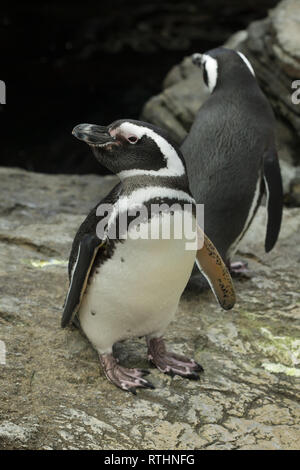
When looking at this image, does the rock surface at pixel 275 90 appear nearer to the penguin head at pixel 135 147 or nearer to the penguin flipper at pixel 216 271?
the penguin flipper at pixel 216 271

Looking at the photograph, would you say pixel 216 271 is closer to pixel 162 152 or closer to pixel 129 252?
pixel 129 252

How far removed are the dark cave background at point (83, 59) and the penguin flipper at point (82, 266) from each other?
4.10m

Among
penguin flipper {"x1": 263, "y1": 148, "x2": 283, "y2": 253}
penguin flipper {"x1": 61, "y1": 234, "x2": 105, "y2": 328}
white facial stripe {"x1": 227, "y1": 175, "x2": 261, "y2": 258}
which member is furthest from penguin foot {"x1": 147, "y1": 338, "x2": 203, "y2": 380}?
penguin flipper {"x1": 263, "y1": 148, "x2": 283, "y2": 253}

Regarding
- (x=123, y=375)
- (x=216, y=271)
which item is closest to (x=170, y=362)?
(x=123, y=375)

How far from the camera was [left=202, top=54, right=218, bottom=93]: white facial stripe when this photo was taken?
13.8 ft

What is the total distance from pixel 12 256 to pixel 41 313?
59 centimetres

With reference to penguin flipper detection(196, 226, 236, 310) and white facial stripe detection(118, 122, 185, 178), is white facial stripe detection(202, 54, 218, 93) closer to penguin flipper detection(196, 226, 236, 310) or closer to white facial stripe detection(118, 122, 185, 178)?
penguin flipper detection(196, 226, 236, 310)

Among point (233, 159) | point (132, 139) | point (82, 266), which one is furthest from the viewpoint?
point (233, 159)

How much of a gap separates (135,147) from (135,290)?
0.48 m

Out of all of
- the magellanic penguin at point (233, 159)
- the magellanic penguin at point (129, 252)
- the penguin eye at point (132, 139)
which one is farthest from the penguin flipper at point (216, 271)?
the magellanic penguin at point (233, 159)

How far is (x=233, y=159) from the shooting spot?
12.5 feet

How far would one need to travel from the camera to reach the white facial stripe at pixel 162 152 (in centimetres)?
254

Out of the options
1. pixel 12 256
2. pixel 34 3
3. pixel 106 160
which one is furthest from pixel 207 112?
pixel 34 3

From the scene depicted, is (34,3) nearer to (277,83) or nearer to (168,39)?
(168,39)
